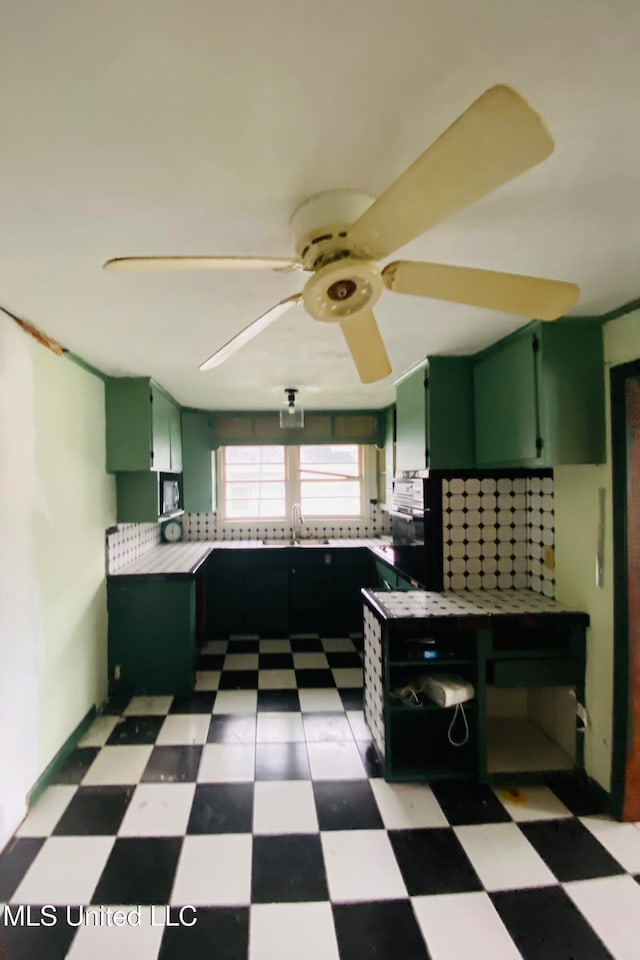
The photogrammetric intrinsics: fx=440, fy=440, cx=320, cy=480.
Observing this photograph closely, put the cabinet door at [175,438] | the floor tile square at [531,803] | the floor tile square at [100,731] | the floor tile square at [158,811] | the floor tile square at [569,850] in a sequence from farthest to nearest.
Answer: the cabinet door at [175,438] < the floor tile square at [100,731] < the floor tile square at [531,803] < the floor tile square at [158,811] < the floor tile square at [569,850]

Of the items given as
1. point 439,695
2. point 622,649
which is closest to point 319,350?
point 439,695

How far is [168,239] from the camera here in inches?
49.2

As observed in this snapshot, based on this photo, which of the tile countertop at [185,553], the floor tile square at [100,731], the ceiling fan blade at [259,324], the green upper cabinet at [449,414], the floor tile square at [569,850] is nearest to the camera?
A: the ceiling fan blade at [259,324]

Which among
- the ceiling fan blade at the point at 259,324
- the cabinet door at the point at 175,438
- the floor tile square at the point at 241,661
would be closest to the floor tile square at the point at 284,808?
the floor tile square at the point at 241,661

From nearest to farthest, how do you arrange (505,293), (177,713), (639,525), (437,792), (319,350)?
1. (505,293)
2. (639,525)
3. (437,792)
4. (319,350)
5. (177,713)

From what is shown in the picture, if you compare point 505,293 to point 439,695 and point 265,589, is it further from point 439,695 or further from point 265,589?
point 265,589

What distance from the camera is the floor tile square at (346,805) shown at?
6.19ft

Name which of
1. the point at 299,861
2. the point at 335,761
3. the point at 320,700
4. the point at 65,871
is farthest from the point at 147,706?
the point at 299,861

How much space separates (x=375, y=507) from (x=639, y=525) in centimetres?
303

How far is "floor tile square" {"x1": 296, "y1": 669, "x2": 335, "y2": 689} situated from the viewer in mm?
3172

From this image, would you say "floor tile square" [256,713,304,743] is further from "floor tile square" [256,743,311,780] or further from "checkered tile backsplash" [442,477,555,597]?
"checkered tile backsplash" [442,477,555,597]

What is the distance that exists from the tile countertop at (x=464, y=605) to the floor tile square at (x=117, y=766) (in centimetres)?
145

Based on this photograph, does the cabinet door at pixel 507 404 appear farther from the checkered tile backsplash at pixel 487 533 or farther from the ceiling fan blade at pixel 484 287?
the ceiling fan blade at pixel 484 287

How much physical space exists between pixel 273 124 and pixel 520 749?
2.80 m
